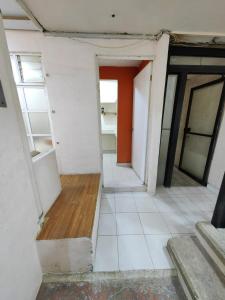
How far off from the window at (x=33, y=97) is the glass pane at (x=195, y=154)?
9.70 ft

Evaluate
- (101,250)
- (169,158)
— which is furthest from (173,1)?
(101,250)

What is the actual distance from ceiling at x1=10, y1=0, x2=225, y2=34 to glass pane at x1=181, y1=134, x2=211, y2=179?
1.80 meters

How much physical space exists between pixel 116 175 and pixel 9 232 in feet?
7.79

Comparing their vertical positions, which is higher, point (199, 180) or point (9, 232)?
point (9, 232)

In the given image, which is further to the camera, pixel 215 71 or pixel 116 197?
pixel 116 197

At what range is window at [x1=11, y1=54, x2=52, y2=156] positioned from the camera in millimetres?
1911

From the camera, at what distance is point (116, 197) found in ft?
7.55

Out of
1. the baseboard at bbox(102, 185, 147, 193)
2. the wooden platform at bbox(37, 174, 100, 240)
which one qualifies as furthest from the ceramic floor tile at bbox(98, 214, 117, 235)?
the baseboard at bbox(102, 185, 147, 193)

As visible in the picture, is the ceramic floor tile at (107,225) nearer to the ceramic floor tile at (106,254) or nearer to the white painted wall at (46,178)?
the ceramic floor tile at (106,254)

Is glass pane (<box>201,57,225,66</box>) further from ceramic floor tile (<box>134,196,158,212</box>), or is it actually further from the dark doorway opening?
ceramic floor tile (<box>134,196,158,212</box>)

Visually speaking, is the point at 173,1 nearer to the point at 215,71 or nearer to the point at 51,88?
the point at 215,71

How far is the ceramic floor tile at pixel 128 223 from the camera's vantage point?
162 centimetres

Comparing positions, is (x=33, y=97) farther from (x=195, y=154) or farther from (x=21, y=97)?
(x=195, y=154)

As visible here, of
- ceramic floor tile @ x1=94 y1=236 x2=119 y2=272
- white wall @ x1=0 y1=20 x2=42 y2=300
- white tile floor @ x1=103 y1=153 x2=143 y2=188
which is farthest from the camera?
white tile floor @ x1=103 y1=153 x2=143 y2=188
